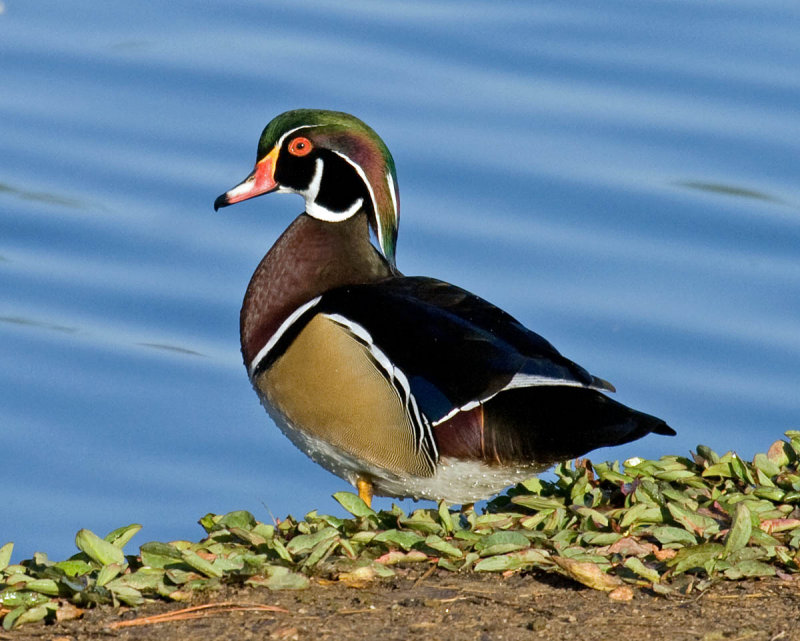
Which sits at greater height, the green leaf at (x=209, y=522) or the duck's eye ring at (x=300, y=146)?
the duck's eye ring at (x=300, y=146)

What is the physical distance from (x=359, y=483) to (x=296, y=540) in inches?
37.7

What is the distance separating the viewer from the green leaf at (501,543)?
3469 mm

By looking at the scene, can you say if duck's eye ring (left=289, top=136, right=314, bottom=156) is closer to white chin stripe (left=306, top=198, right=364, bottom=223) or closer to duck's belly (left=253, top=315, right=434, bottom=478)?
white chin stripe (left=306, top=198, right=364, bottom=223)

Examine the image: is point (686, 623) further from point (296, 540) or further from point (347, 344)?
point (347, 344)

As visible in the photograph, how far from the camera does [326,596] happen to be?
10.8ft

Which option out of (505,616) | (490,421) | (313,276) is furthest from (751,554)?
(313,276)

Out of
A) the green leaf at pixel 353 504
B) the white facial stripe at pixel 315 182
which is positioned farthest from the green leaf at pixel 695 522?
the white facial stripe at pixel 315 182

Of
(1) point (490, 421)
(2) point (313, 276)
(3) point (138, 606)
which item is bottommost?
(3) point (138, 606)

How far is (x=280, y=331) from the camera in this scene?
457 centimetres

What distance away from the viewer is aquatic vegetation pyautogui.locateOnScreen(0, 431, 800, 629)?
3.33 m

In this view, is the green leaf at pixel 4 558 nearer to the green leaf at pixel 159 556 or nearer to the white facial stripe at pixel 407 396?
the green leaf at pixel 159 556

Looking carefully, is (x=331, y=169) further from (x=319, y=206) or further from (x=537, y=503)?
(x=537, y=503)

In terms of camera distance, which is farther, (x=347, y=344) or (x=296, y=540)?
(x=347, y=344)

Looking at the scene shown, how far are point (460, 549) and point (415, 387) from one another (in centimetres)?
75
